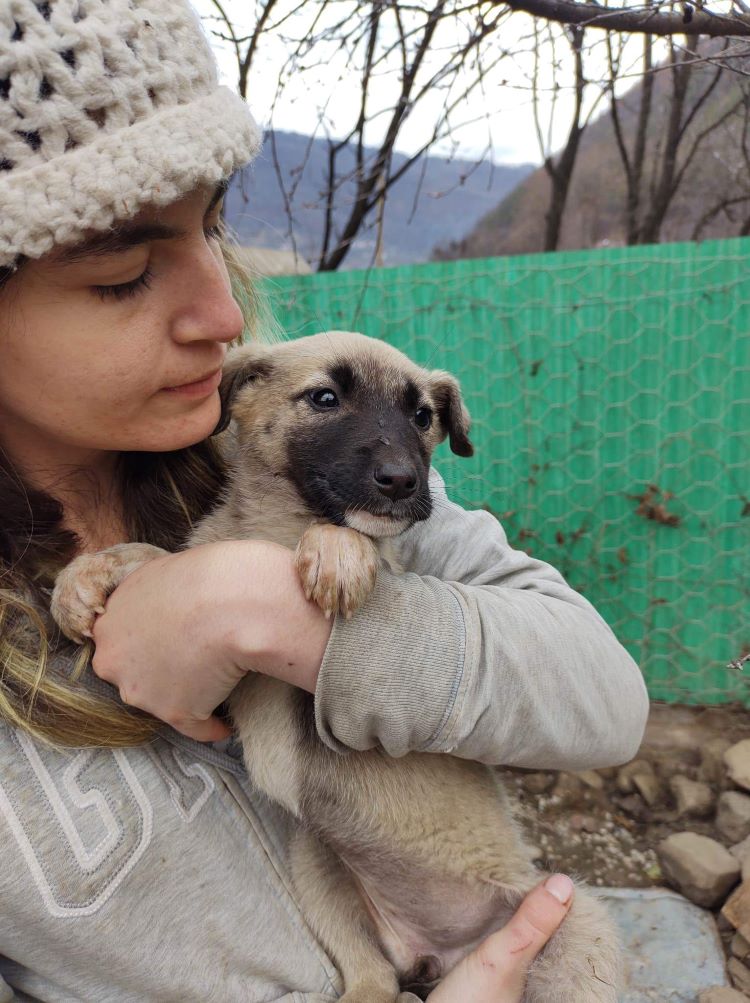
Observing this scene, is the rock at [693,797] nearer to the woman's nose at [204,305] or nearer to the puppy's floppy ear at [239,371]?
the puppy's floppy ear at [239,371]

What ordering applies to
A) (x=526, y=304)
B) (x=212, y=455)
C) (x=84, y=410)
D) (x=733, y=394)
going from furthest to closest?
(x=526, y=304) < (x=733, y=394) < (x=212, y=455) < (x=84, y=410)

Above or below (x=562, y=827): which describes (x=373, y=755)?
above

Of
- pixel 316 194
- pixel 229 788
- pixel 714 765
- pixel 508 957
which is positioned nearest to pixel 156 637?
pixel 229 788

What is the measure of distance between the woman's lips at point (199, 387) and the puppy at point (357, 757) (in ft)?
1.10

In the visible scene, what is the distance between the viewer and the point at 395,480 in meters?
1.60

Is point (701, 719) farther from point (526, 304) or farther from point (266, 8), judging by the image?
point (266, 8)

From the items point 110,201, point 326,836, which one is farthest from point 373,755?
point 110,201

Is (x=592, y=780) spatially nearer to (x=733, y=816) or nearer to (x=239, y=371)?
(x=733, y=816)

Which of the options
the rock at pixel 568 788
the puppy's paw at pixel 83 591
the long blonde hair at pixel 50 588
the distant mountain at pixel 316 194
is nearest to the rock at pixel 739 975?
the rock at pixel 568 788

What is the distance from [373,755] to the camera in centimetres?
165

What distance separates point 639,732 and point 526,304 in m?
3.27

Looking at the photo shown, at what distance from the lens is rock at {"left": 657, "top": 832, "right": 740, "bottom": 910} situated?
2.99 m

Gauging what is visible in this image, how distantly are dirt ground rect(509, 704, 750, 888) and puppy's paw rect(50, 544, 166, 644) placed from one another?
248cm

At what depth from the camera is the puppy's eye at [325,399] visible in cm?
192
